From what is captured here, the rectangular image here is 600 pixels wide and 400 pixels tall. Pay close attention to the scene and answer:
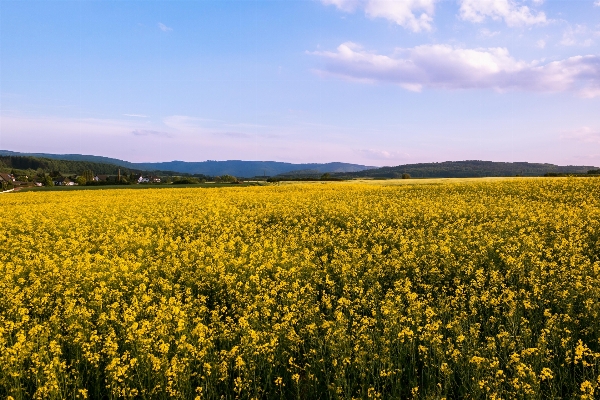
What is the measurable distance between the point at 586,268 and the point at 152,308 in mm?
9780

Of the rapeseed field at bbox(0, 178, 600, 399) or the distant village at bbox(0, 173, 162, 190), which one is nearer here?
the rapeseed field at bbox(0, 178, 600, 399)

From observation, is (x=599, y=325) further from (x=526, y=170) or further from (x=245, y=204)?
(x=526, y=170)

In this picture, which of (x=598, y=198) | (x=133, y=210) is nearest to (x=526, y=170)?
(x=598, y=198)

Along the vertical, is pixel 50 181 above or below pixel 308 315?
above

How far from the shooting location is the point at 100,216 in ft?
60.5

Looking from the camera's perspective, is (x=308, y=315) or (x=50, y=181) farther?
(x=50, y=181)

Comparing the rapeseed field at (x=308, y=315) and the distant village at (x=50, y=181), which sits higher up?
the distant village at (x=50, y=181)

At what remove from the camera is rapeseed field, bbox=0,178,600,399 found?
204 inches

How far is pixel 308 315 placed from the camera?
6.74 metres

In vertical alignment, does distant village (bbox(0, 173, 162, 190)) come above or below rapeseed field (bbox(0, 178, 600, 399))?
above

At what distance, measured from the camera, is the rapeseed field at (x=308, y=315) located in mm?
5191

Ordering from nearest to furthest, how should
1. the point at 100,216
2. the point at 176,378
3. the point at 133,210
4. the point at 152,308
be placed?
the point at 176,378 → the point at 152,308 → the point at 100,216 → the point at 133,210

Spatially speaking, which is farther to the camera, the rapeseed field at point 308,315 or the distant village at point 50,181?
the distant village at point 50,181

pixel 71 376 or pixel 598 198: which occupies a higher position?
pixel 598 198
